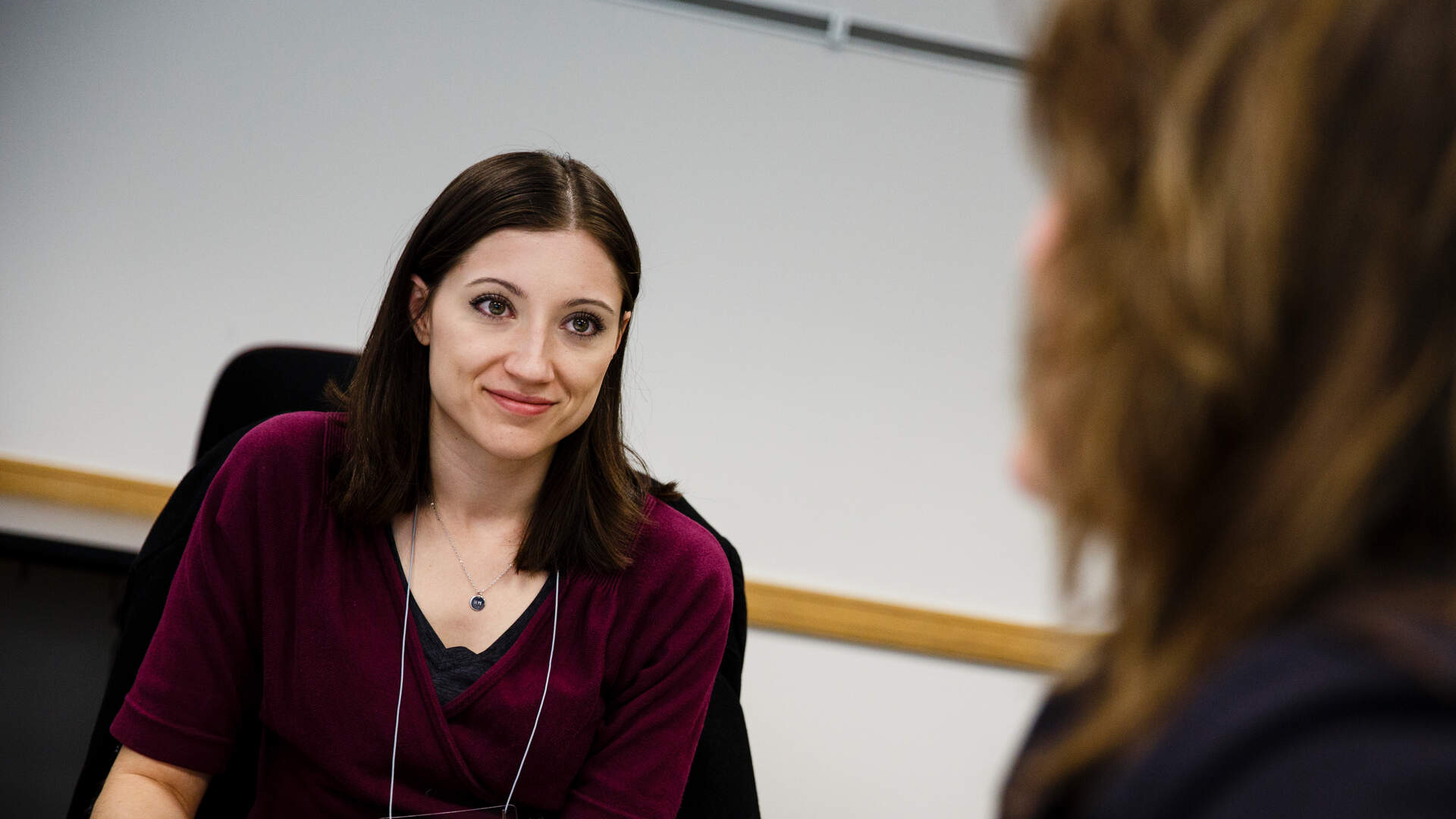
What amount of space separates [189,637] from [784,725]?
1178 mm

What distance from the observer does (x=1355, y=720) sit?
0.37 metres

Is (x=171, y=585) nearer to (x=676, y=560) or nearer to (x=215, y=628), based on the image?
(x=215, y=628)

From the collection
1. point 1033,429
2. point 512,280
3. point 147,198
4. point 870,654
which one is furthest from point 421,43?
point 1033,429

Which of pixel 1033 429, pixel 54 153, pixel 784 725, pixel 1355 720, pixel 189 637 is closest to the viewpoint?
pixel 1355 720

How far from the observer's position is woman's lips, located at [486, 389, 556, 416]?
1234 millimetres

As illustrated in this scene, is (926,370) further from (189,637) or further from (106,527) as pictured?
(106,527)

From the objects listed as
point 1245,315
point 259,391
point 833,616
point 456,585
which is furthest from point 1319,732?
point 833,616

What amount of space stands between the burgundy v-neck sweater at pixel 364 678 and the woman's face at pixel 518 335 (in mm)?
180

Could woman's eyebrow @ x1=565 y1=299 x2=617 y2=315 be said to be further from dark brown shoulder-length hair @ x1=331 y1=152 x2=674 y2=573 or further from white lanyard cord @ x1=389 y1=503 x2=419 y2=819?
white lanyard cord @ x1=389 y1=503 x2=419 y2=819

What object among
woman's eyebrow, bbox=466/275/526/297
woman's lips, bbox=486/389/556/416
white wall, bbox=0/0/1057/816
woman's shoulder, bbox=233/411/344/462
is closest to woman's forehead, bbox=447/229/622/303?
woman's eyebrow, bbox=466/275/526/297

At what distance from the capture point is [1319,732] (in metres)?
0.37

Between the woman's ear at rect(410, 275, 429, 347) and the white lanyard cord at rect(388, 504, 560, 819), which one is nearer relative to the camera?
the white lanyard cord at rect(388, 504, 560, 819)

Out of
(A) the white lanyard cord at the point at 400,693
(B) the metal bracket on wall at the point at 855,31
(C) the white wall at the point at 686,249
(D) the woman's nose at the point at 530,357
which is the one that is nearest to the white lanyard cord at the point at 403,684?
(A) the white lanyard cord at the point at 400,693

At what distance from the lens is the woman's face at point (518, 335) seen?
122 cm
